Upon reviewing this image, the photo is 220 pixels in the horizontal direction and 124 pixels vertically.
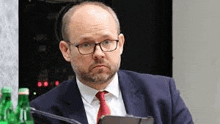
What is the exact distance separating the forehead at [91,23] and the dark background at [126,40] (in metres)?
2.01

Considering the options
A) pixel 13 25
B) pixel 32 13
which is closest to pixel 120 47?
pixel 13 25

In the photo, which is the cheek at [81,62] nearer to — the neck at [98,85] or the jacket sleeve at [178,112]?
the neck at [98,85]

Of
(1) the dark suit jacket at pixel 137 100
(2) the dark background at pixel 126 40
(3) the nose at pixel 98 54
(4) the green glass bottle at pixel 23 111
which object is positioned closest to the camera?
(4) the green glass bottle at pixel 23 111

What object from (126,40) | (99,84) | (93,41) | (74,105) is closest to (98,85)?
(99,84)

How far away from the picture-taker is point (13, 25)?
2160 millimetres

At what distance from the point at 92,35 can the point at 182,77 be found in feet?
8.91

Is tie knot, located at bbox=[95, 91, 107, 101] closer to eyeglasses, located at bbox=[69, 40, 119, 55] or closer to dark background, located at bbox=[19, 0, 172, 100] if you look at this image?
eyeglasses, located at bbox=[69, 40, 119, 55]

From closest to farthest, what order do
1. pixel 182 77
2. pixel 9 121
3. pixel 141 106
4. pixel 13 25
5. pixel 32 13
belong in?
1. pixel 9 121
2. pixel 141 106
3. pixel 13 25
4. pixel 32 13
5. pixel 182 77

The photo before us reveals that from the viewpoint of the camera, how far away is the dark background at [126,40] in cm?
364

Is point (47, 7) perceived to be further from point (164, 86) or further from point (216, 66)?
point (164, 86)

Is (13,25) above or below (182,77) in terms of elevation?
above

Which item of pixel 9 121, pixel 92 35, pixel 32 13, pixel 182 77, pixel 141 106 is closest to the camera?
pixel 9 121

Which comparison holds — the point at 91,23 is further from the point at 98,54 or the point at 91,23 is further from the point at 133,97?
the point at 133,97

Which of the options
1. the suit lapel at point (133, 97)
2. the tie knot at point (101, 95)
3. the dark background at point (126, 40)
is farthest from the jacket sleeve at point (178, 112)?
the dark background at point (126, 40)
